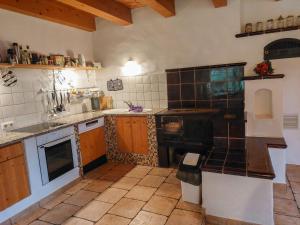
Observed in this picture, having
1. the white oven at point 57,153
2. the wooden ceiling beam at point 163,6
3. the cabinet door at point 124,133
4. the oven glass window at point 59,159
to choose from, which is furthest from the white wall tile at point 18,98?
the wooden ceiling beam at point 163,6

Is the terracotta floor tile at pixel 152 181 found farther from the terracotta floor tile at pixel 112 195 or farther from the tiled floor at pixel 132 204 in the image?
the terracotta floor tile at pixel 112 195

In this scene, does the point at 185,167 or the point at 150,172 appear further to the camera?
the point at 150,172

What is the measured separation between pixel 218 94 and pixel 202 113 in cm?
50

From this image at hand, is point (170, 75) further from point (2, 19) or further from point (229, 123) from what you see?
point (2, 19)

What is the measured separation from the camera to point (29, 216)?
2.29 meters

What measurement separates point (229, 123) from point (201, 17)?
156 cm

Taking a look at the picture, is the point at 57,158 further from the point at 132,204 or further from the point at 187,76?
the point at 187,76

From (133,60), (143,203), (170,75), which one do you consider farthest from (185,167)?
(133,60)

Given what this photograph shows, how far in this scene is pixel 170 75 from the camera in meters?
3.51

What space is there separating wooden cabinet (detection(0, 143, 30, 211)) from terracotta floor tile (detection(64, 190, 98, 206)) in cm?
46

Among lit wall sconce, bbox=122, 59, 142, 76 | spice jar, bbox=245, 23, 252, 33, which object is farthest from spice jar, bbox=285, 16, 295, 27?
lit wall sconce, bbox=122, 59, 142, 76

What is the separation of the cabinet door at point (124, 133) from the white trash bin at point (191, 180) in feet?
4.12

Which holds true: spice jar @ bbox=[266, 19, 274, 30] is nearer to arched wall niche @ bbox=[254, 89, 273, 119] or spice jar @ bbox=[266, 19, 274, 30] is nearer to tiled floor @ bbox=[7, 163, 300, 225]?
arched wall niche @ bbox=[254, 89, 273, 119]

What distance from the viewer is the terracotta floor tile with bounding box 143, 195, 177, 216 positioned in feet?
7.22
